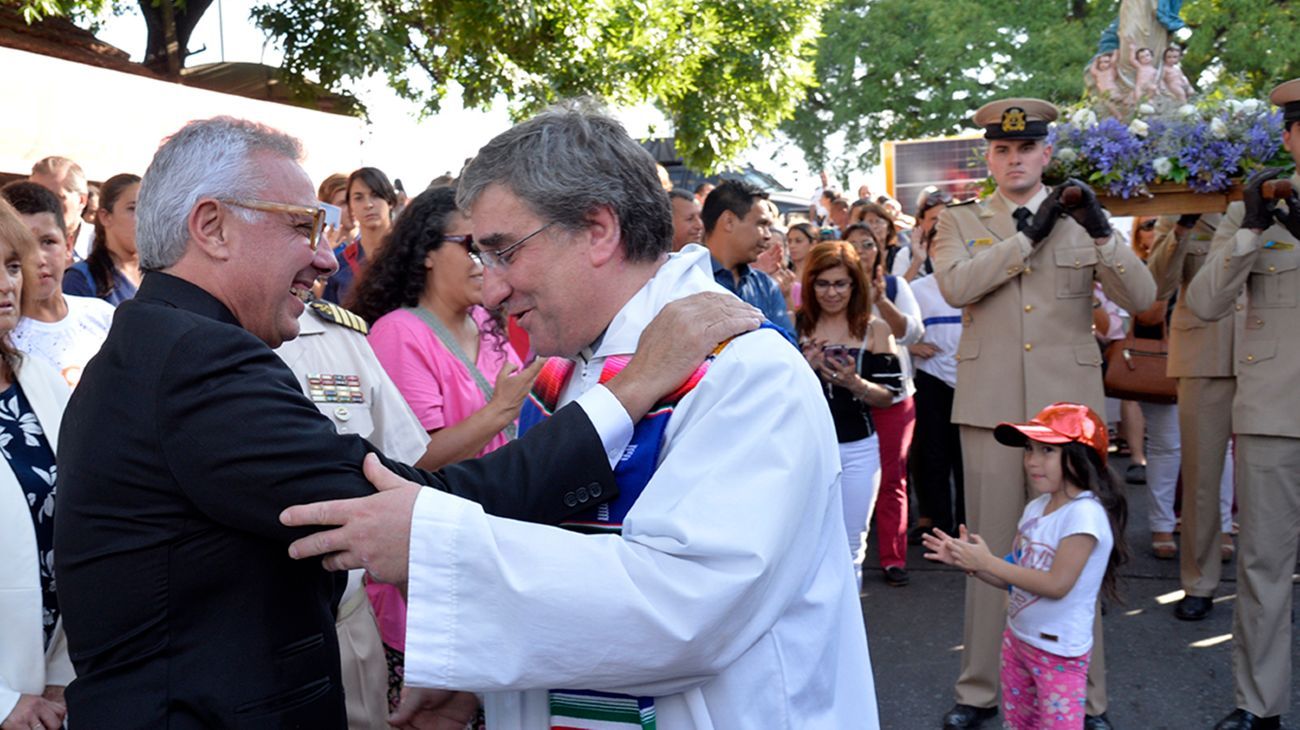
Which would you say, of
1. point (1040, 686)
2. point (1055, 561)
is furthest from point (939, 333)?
point (1040, 686)

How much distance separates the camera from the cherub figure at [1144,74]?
A: 6121 mm

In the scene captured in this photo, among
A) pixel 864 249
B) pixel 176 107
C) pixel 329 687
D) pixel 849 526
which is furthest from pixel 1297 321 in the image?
pixel 176 107

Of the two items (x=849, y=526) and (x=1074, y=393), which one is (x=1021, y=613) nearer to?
(x=1074, y=393)

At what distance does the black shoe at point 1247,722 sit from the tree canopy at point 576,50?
443 inches

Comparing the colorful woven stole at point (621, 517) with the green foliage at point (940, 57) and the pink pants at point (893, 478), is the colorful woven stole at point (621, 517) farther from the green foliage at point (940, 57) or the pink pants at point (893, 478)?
the green foliage at point (940, 57)

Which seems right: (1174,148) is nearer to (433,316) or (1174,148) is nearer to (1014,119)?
(1014,119)

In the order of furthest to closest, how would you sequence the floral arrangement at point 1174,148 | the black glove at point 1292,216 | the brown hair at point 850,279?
the brown hair at point 850,279 → the floral arrangement at point 1174,148 → the black glove at point 1292,216

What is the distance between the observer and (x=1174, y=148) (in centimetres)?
540

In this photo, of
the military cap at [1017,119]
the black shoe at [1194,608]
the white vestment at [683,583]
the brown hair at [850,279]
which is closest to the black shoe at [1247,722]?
the black shoe at [1194,608]

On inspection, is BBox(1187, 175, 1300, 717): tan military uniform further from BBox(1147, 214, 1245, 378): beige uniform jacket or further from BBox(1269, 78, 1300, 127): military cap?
BBox(1147, 214, 1245, 378): beige uniform jacket

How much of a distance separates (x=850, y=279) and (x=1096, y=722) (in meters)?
2.86

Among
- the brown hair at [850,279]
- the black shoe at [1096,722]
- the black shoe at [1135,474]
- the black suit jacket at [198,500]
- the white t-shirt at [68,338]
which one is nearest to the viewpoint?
the black suit jacket at [198,500]

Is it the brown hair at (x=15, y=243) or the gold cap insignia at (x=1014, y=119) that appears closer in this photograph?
the brown hair at (x=15, y=243)

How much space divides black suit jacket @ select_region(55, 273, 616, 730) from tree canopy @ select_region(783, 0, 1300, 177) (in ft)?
79.6
